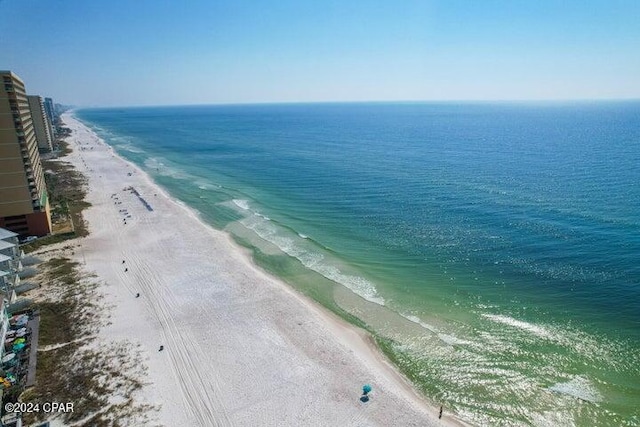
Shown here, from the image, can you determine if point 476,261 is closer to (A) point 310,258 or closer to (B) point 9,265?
(A) point 310,258

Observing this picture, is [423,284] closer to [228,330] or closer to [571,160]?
[228,330]

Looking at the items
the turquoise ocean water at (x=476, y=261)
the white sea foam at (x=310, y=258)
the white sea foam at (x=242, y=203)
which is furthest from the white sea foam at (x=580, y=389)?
the white sea foam at (x=242, y=203)

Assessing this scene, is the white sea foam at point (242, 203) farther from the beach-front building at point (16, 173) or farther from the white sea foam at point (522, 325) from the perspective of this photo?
the white sea foam at point (522, 325)

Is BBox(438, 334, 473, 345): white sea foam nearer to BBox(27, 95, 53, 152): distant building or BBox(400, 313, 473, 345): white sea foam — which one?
BBox(400, 313, 473, 345): white sea foam

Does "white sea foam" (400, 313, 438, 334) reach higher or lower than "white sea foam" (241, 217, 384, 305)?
lower

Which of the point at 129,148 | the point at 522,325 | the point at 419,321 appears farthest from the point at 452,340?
the point at 129,148

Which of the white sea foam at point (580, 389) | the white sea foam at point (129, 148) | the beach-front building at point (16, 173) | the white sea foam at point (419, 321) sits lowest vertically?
the white sea foam at point (580, 389)

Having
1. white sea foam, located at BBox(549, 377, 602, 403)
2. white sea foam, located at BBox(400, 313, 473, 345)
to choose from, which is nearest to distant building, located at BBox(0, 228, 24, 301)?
white sea foam, located at BBox(400, 313, 473, 345)
